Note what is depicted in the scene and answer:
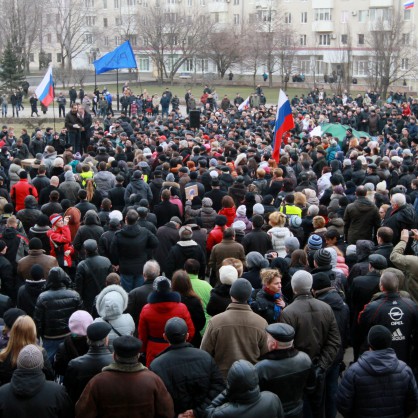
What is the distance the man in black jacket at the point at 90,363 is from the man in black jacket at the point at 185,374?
464 millimetres

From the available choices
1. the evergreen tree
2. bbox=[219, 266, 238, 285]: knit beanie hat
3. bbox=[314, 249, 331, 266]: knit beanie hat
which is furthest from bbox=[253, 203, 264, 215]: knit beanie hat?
the evergreen tree

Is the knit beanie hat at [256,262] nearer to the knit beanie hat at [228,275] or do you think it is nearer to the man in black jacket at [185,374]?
the knit beanie hat at [228,275]

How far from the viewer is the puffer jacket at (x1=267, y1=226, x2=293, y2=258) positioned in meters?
10.8

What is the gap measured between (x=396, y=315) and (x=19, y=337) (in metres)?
3.75

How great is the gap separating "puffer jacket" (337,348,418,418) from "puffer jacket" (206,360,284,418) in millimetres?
1141

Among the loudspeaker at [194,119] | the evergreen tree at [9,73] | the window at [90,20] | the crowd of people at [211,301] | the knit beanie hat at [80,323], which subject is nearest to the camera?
the crowd of people at [211,301]

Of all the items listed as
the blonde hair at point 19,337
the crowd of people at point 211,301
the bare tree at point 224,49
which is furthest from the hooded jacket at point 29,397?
the bare tree at point 224,49

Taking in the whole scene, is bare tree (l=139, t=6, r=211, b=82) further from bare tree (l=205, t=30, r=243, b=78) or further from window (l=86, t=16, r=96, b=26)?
window (l=86, t=16, r=96, b=26)

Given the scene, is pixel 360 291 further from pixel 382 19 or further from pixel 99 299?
pixel 382 19

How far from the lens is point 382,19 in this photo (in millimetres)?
67750

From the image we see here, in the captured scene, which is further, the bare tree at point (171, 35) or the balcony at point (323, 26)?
the balcony at point (323, 26)

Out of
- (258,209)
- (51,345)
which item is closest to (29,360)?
(51,345)

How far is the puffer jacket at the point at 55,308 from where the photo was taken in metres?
7.95

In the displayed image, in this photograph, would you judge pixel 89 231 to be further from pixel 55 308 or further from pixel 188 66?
pixel 188 66
